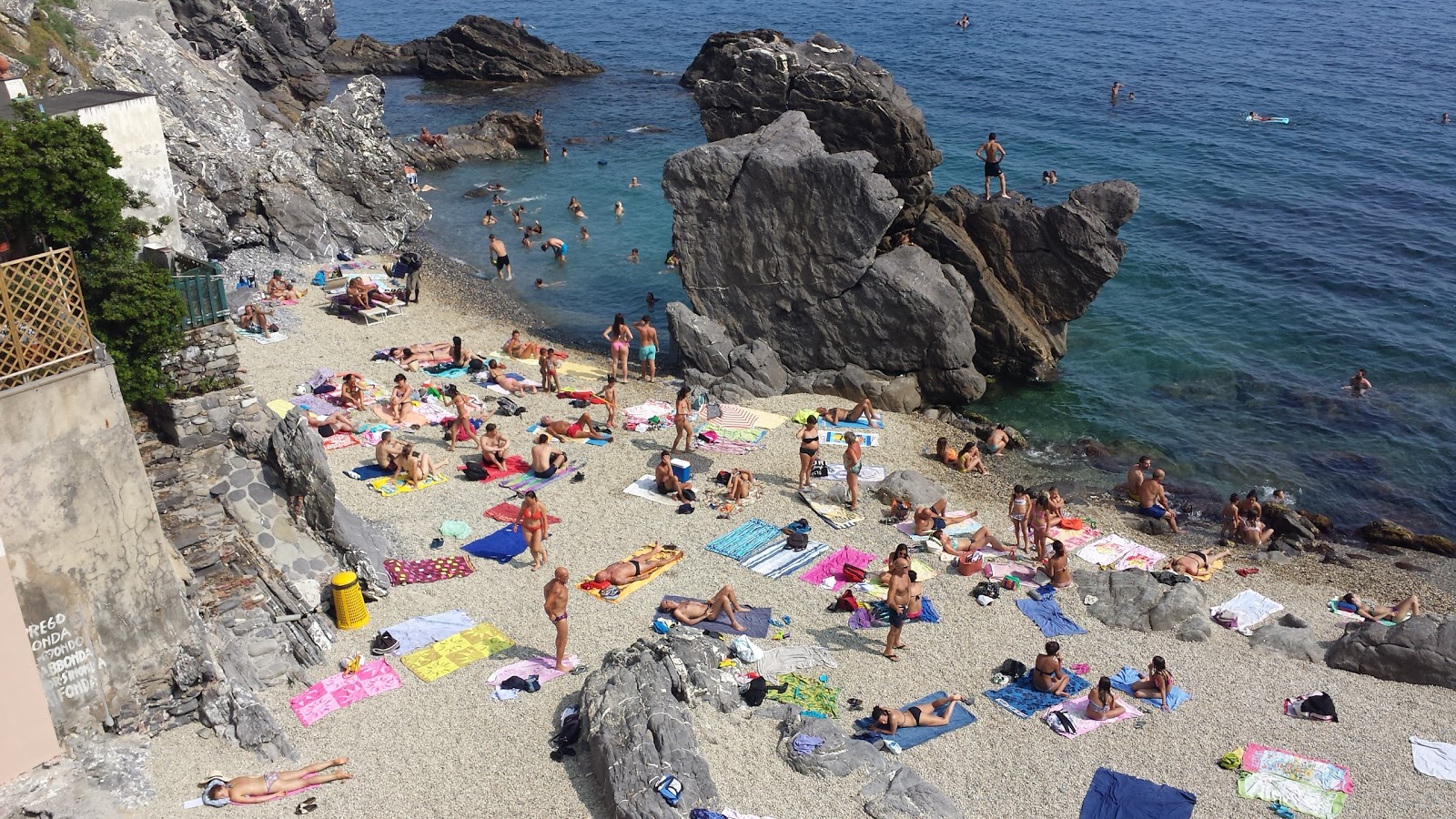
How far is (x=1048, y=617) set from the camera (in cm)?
1694

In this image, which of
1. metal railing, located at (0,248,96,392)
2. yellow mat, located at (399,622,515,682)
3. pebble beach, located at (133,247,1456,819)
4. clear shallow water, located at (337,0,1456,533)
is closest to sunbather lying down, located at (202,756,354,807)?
pebble beach, located at (133,247,1456,819)

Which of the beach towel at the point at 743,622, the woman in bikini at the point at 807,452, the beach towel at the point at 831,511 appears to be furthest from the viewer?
the woman in bikini at the point at 807,452

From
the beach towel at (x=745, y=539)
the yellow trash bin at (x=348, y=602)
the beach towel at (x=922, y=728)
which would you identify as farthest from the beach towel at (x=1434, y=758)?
the yellow trash bin at (x=348, y=602)

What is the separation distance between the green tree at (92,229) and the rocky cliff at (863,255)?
44.2 ft

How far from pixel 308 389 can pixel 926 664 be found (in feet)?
49.3

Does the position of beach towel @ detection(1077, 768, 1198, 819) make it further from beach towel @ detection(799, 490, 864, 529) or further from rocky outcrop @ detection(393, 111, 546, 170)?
→ rocky outcrop @ detection(393, 111, 546, 170)

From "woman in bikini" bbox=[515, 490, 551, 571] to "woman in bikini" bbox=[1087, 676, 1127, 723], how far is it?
28.2 ft

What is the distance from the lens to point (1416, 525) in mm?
22297

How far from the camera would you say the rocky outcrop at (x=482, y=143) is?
46.7 meters

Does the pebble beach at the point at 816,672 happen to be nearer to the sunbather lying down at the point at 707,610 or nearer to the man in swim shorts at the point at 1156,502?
the man in swim shorts at the point at 1156,502

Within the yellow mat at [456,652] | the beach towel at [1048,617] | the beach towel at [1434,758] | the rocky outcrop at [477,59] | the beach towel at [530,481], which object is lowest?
the beach towel at [1434,758]

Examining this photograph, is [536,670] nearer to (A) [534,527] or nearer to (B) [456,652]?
(B) [456,652]

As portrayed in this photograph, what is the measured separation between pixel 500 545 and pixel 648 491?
3.37 metres

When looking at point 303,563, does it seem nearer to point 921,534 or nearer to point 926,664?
Result: point 926,664
